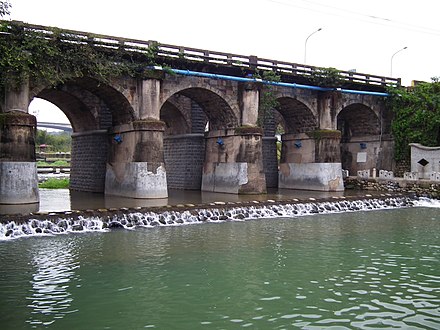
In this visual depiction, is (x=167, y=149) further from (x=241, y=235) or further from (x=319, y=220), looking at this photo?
(x=241, y=235)

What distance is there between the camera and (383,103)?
36594mm

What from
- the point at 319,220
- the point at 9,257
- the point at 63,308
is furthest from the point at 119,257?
the point at 319,220

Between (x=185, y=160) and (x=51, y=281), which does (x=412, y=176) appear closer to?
(x=185, y=160)

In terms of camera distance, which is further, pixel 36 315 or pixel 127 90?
pixel 127 90

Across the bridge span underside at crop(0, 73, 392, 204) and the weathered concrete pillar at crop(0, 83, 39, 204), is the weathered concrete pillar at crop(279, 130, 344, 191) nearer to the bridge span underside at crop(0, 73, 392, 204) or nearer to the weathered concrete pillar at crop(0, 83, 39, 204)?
the bridge span underside at crop(0, 73, 392, 204)

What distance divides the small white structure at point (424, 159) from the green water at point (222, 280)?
1500 cm

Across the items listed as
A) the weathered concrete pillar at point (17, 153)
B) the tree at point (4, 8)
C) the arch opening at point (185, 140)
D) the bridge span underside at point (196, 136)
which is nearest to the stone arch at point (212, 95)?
the bridge span underside at point (196, 136)

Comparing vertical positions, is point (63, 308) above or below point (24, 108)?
below

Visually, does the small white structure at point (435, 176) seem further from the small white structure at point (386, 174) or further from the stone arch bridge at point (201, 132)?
the stone arch bridge at point (201, 132)

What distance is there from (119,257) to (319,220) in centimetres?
1066

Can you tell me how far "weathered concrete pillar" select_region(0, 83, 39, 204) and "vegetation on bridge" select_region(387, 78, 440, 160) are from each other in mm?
24793

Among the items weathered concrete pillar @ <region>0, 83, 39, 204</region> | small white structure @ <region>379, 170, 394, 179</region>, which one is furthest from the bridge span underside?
small white structure @ <region>379, 170, 394, 179</region>

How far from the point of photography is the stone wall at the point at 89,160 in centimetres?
2981

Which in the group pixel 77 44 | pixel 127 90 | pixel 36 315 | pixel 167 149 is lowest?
pixel 36 315
